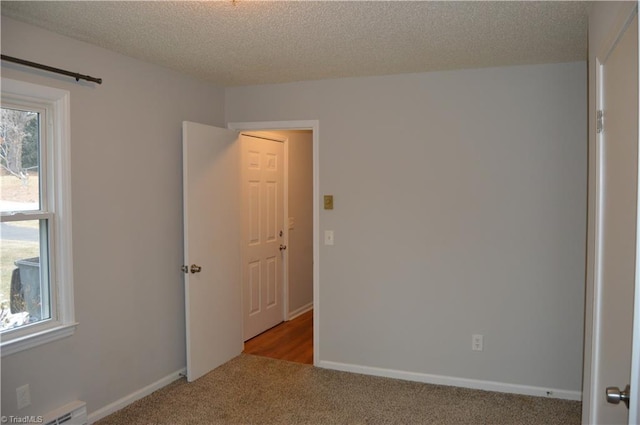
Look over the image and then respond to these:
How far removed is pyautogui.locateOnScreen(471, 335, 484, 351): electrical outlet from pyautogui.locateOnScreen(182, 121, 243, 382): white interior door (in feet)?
6.26

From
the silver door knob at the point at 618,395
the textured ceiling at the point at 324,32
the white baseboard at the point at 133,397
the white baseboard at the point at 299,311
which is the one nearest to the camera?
the silver door knob at the point at 618,395

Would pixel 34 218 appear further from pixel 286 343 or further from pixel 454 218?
pixel 454 218

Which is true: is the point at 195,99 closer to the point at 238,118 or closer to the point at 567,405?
the point at 238,118

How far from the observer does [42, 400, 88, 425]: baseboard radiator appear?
2.65m

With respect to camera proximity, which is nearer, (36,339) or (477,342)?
(36,339)

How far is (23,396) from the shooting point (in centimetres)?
253

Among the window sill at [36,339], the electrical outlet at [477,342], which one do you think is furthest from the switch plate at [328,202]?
the window sill at [36,339]

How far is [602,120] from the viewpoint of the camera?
1.88m

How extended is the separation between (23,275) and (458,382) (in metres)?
2.89

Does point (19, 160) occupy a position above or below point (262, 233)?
above

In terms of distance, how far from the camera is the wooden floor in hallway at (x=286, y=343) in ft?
13.6

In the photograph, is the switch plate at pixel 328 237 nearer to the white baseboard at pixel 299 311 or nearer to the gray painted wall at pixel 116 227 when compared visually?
the gray painted wall at pixel 116 227
